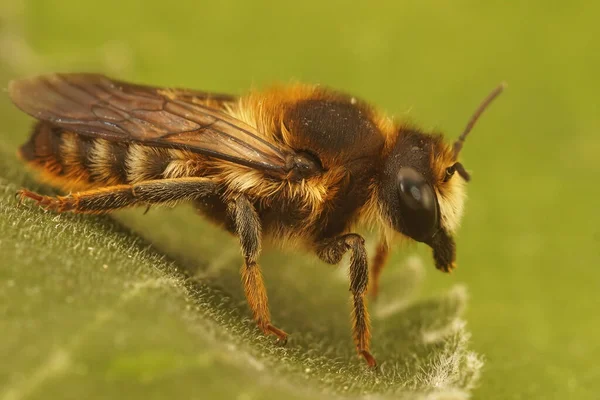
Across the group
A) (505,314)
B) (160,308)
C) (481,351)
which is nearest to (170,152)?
(160,308)

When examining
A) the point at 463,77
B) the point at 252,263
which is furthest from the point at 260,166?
the point at 463,77

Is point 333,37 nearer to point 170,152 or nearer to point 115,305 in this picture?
point 170,152

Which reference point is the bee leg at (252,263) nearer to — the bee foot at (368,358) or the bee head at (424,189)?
the bee foot at (368,358)

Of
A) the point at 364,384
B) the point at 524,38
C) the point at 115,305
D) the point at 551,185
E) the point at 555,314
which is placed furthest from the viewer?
the point at 524,38

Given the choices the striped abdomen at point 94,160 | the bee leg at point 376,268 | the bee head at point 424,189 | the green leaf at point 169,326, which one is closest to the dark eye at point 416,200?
the bee head at point 424,189

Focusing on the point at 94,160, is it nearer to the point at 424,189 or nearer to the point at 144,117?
the point at 144,117

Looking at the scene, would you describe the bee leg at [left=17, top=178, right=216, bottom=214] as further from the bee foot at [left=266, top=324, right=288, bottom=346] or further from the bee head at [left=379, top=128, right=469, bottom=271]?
the bee head at [left=379, top=128, right=469, bottom=271]
